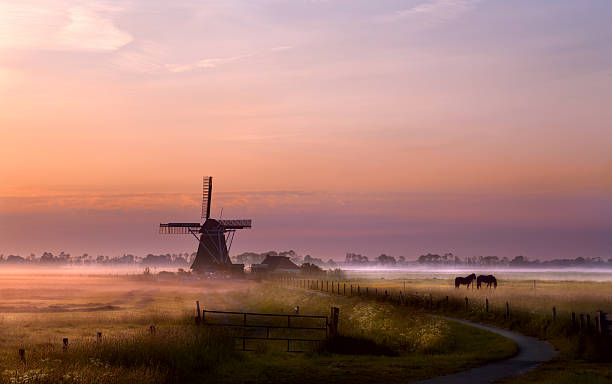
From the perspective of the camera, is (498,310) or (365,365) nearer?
(365,365)

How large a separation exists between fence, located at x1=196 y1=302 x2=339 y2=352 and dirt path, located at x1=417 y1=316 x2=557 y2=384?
10.2m

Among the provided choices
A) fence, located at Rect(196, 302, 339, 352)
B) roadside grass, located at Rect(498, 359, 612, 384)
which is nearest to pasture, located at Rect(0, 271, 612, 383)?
roadside grass, located at Rect(498, 359, 612, 384)

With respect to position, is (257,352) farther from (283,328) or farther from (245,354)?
(283,328)

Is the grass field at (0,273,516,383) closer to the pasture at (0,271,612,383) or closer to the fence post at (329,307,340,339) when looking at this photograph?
the pasture at (0,271,612,383)

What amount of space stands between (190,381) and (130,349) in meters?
4.08

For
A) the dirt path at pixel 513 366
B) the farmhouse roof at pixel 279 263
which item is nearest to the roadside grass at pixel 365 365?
the dirt path at pixel 513 366

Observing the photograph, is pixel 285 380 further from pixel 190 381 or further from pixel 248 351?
pixel 248 351

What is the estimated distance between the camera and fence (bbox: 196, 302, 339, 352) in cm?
3691

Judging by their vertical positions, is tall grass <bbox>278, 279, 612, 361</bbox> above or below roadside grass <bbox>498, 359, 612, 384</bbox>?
above

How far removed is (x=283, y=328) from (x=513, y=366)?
23539 mm

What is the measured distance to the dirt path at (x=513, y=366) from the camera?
79.5ft

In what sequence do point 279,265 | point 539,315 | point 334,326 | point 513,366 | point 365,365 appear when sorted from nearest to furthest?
point 513,366 → point 365,365 → point 334,326 → point 539,315 → point 279,265

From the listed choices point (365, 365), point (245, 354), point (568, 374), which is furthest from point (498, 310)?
point (568, 374)

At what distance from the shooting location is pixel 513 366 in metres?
26.9
